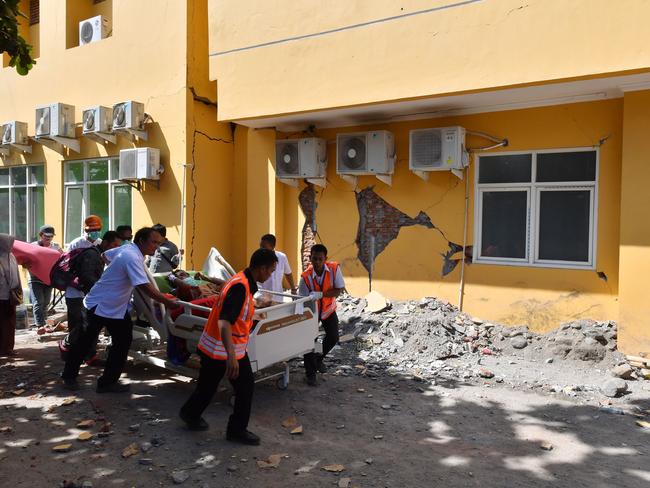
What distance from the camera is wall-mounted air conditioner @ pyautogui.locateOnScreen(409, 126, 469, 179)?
25.3 ft

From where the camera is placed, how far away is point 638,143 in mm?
6457

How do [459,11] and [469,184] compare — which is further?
[469,184]

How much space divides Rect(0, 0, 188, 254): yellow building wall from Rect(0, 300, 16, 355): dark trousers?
3.38 meters

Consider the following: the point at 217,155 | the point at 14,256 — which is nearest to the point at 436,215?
the point at 217,155

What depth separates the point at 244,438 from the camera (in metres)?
4.36

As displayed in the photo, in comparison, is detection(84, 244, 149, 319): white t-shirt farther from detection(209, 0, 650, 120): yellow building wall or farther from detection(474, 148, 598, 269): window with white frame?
detection(474, 148, 598, 269): window with white frame

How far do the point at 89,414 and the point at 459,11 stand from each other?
20.6 ft

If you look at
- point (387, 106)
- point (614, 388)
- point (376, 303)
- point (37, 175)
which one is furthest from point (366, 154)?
point (37, 175)

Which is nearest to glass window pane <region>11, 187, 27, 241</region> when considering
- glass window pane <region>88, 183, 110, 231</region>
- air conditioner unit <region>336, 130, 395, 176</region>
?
glass window pane <region>88, 183, 110, 231</region>

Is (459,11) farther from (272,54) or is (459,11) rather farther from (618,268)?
(618,268)

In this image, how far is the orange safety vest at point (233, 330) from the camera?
418 centimetres

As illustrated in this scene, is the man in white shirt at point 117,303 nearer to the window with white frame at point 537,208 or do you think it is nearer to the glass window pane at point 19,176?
the window with white frame at point 537,208

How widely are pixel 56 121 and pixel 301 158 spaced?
5.77 meters

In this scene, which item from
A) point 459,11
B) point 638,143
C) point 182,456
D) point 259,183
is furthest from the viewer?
point 259,183
